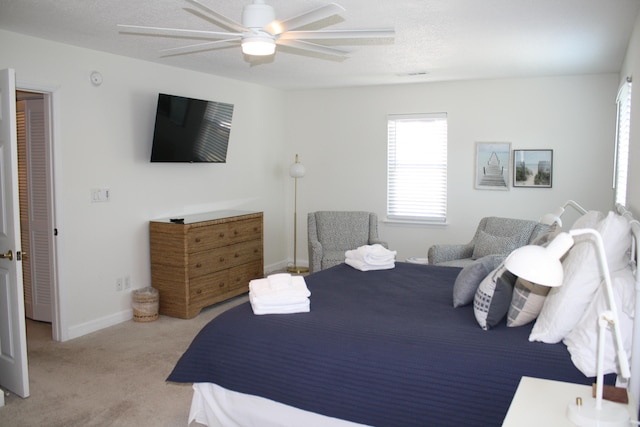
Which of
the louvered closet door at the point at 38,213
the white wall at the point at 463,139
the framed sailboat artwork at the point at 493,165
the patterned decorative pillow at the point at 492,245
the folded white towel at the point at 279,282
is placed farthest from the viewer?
the framed sailboat artwork at the point at 493,165

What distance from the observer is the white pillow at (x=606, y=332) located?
84.7 inches

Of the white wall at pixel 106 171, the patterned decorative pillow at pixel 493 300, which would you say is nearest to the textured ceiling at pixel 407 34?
the white wall at pixel 106 171

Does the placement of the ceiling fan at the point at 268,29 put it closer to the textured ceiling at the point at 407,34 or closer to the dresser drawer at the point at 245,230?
the textured ceiling at the point at 407,34

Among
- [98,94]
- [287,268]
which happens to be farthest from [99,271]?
[287,268]

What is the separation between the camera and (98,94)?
4.55 meters

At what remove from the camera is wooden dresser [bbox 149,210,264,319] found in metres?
4.89

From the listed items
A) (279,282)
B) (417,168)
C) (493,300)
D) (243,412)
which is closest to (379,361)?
(493,300)

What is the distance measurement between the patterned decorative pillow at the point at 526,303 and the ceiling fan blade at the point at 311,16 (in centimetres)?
160

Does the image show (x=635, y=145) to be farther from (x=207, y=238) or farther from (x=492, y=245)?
(x=207, y=238)

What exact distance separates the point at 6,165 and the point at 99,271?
64.1 inches

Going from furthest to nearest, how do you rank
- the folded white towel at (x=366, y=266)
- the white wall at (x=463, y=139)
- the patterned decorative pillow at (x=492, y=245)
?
the white wall at (x=463, y=139), the patterned decorative pillow at (x=492, y=245), the folded white towel at (x=366, y=266)

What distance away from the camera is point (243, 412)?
2.67 m

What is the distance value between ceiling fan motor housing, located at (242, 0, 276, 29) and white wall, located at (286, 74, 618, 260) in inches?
161

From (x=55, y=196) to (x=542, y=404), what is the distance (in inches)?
152
